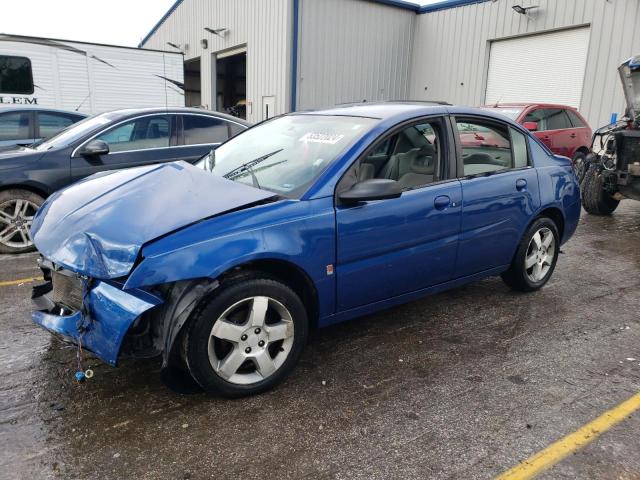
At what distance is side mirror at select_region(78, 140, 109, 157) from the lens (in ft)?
18.2

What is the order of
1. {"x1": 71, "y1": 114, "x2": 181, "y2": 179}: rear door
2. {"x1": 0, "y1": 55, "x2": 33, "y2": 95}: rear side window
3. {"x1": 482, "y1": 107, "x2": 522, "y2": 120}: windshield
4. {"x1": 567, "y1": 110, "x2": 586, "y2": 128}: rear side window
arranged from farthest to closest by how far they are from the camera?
{"x1": 567, "y1": 110, "x2": 586, "y2": 128}: rear side window < {"x1": 0, "y1": 55, "x2": 33, "y2": 95}: rear side window < {"x1": 482, "y1": 107, "x2": 522, "y2": 120}: windshield < {"x1": 71, "y1": 114, "x2": 181, "y2": 179}: rear door

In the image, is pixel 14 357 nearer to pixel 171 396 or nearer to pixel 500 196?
pixel 171 396

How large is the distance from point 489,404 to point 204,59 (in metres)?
22.9

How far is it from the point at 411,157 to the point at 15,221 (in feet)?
14.1

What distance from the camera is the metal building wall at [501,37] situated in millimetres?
13578

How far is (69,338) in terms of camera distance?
2.68 meters

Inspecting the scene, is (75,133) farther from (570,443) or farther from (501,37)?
(501,37)

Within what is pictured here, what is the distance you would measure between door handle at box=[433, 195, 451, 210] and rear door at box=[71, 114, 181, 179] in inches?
149

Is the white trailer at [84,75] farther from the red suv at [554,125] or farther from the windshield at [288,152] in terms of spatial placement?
the windshield at [288,152]

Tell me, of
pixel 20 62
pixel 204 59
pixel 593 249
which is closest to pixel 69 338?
pixel 593 249

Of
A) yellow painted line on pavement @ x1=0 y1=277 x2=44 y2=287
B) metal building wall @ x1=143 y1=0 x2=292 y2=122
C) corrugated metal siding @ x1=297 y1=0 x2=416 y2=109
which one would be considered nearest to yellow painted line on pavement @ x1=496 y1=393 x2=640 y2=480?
yellow painted line on pavement @ x1=0 y1=277 x2=44 y2=287

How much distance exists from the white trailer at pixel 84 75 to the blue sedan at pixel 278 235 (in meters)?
9.66

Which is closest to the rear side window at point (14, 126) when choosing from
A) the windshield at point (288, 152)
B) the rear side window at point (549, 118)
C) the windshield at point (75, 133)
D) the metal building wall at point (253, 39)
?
the windshield at point (75, 133)

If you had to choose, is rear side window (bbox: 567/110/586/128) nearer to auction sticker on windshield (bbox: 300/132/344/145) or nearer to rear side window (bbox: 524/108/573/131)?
rear side window (bbox: 524/108/573/131)
